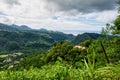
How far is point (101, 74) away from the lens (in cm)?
516

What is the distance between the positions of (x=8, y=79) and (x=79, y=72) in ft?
4.99

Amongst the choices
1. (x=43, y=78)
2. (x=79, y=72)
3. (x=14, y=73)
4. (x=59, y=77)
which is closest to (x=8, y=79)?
(x=14, y=73)

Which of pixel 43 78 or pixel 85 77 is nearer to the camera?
pixel 85 77

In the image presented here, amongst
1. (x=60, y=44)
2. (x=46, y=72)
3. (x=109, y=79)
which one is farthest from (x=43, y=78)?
(x=60, y=44)

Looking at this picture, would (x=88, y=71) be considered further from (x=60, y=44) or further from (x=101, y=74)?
(x=60, y=44)

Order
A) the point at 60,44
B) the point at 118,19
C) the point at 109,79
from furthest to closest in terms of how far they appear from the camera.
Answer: the point at 60,44 → the point at 118,19 → the point at 109,79

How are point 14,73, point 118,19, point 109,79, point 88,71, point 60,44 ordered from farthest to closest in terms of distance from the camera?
point 60,44
point 118,19
point 14,73
point 109,79
point 88,71

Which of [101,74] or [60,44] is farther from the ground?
[101,74]

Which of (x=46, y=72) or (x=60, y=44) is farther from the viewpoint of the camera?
(x=60, y=44)

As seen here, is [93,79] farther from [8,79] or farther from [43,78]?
[8,79]

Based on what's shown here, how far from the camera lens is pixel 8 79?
5254mm

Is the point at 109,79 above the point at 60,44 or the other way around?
above

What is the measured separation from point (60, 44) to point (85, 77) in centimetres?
8993

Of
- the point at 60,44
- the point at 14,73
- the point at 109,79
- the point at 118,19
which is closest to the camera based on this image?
the point at 109,79
